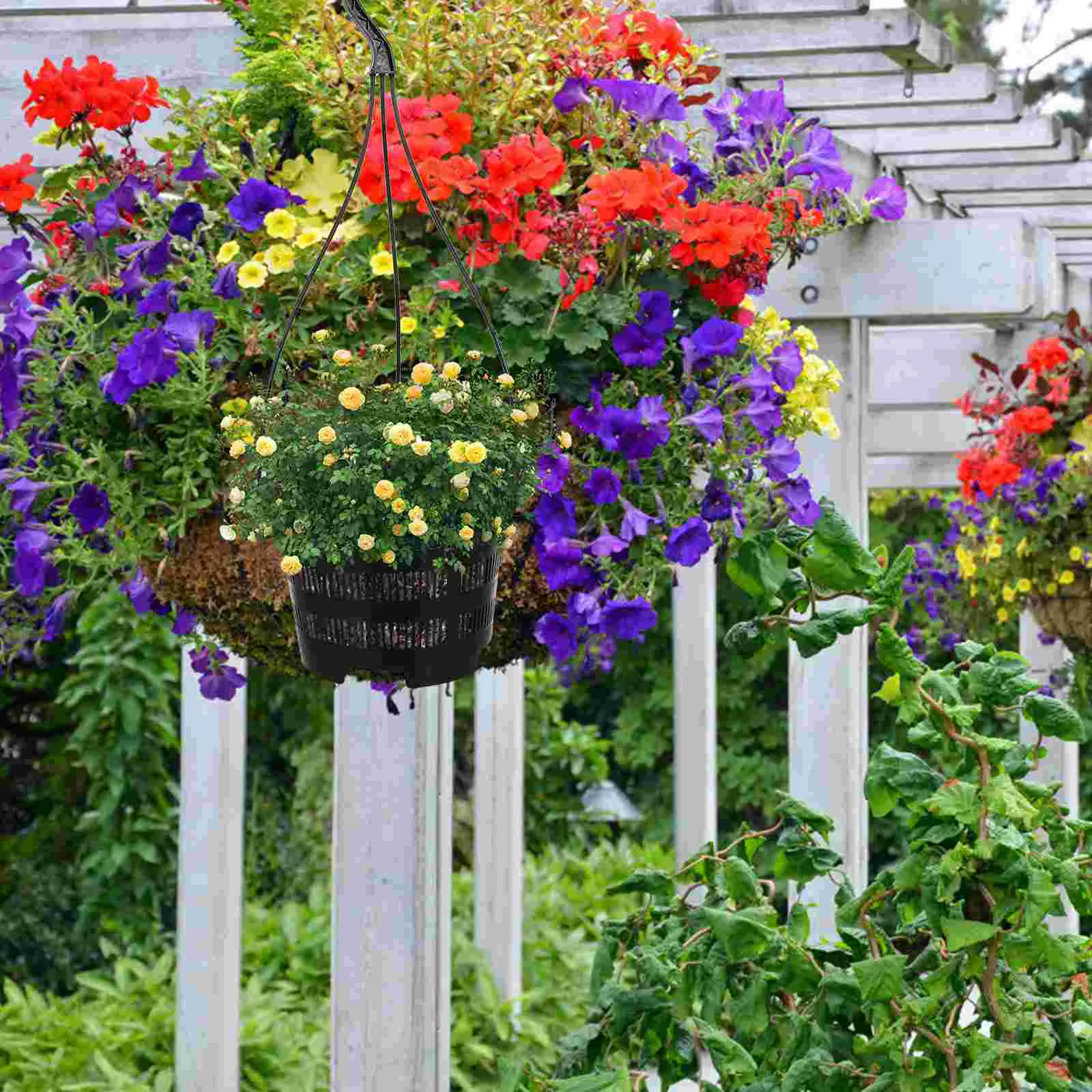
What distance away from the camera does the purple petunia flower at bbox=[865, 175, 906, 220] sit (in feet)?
6.86

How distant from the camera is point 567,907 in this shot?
6.91 metres

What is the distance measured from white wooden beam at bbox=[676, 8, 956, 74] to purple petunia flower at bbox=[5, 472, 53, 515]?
47.0 inches

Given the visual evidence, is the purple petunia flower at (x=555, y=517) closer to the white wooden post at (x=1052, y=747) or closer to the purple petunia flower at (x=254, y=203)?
the purple petunia flower at (x=254, y=203)

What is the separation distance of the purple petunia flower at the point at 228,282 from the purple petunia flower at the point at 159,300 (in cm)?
4

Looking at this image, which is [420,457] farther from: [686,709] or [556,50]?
[686,709]

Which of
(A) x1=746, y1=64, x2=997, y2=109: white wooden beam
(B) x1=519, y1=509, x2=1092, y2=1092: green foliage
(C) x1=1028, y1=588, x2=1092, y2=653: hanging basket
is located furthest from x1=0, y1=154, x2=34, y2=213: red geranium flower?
(C) x1=1028, y1=588, x2=1092, y2=653: hanging basket

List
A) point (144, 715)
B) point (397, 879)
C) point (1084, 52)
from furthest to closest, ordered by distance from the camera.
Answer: point (1084, 52), point (144, 715), point (397, 879)

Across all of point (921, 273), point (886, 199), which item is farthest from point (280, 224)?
point (921, 273)

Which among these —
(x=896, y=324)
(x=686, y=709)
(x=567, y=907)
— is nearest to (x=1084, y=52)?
(x=567, y=907)

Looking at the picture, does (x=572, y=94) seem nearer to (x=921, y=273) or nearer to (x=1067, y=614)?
(x=921, y=273)

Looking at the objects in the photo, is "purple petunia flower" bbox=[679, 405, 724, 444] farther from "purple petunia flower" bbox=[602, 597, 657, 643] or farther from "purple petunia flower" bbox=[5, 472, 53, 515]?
"purple petunia flower" bbox=[5, 472, 53, 515]

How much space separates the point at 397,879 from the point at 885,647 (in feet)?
3.38

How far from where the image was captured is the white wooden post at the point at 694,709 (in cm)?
502

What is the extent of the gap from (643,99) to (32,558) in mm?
791
